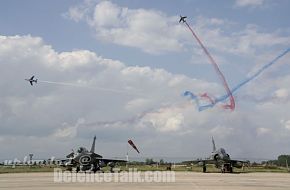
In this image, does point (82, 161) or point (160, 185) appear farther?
point (82, 161)

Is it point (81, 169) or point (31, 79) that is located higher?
point (31, 79)

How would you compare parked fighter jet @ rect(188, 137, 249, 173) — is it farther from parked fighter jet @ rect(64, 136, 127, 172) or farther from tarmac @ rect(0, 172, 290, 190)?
tarmac @ rect(0, 172, 290, 190)

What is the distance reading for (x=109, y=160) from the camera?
267ft

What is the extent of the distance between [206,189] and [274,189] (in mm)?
5357

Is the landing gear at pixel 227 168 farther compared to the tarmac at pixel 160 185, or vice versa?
the landing gear at pixel 227 168

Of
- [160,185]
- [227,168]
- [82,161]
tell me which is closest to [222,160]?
[227,168]

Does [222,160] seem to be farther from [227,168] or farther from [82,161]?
[82,161]

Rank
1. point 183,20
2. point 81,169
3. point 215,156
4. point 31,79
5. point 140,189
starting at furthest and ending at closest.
Result: point 215,156
point 81,169
point 31,79
point 183,20
point 140,189

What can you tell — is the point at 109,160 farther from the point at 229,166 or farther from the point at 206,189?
the point at 206,189

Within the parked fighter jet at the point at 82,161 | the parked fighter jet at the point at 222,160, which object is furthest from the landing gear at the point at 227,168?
the parked fighter jet at the point at 82,161

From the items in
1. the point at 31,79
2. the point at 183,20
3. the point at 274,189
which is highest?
the point at 183,20

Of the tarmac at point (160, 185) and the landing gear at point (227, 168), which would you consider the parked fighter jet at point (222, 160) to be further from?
the tarmac at point (160, 185)

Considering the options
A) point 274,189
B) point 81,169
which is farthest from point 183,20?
point 81,169

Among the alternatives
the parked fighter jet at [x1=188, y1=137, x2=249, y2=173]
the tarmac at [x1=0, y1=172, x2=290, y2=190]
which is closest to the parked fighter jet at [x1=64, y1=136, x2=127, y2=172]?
the parked fighter jet at [x1=188, y1=137, x2=249, y2=173]
